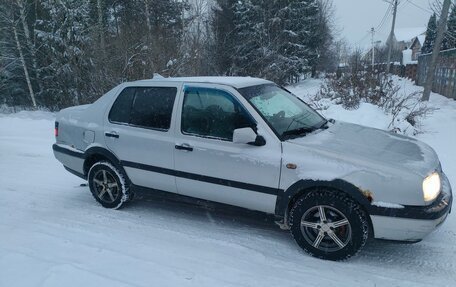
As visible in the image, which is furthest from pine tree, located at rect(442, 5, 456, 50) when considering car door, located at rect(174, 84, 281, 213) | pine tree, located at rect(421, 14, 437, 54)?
car door, located at rect(174, 84, 281, 213)

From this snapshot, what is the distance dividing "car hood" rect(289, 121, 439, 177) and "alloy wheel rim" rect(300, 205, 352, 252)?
1.86 feet

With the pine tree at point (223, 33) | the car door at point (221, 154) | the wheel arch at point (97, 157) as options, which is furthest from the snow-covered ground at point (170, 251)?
the pine tree at point (223, 33)

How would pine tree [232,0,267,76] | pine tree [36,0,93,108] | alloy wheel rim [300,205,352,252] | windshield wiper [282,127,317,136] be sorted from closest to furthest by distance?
alloy wheel rim [300,205,352,252]
windshield wiper [282,127,317,136]
pine tree [36,0,93,108]
pine tree [232,0,267,76]

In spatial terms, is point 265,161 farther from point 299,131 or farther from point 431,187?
point 431,187

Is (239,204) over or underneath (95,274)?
over

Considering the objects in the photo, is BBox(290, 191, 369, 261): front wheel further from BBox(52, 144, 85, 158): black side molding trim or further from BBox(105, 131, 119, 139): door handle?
BBox(52, 144, 85, 158): black side molding trim

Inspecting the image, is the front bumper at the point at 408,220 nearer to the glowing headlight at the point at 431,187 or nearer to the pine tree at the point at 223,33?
the glowing headlight at the point at 431,187

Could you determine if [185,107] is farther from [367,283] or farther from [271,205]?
[367,283]

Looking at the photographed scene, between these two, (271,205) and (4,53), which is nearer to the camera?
(271,205)

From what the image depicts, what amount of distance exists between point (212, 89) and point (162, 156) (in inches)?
39.2

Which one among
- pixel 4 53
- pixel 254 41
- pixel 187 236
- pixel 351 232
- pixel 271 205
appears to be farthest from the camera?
pixel 254 41

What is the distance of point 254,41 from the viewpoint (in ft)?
95.4

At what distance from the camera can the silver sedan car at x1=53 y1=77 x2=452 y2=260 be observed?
3.38 metres

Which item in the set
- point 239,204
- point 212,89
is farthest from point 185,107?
point 239,204
